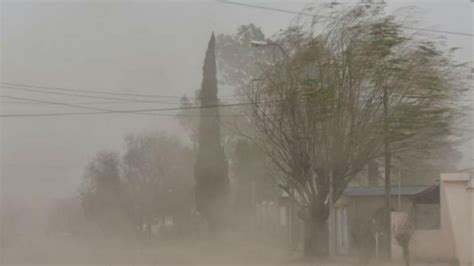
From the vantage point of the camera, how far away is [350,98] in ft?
58.7

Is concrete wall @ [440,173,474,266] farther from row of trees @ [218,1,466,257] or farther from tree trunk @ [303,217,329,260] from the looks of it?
tree trunk @ [303,217,329,260]

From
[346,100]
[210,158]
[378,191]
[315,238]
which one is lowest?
[315,238]

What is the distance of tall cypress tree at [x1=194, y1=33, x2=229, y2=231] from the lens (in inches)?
1005

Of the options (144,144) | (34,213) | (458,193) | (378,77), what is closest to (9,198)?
(34,213)

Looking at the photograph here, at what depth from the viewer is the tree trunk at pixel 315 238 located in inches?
758

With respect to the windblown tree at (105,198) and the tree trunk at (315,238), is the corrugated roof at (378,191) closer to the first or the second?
the tree trunk at (315,238)

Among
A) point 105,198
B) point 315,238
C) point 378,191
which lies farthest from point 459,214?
point 105,198

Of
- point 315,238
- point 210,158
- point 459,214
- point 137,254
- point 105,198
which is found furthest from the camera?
point 210,158

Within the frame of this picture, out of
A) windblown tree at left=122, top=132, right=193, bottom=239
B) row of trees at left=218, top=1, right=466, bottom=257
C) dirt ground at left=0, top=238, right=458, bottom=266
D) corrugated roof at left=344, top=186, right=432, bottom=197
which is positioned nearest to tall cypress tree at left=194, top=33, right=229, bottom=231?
windblown tree at left=122, top=132, right=193, bottom=239

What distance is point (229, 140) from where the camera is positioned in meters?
27.8

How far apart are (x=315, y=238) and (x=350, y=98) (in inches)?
168

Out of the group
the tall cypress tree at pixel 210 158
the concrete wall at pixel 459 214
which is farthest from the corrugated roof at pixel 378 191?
the concrete wall at pixel 459 214

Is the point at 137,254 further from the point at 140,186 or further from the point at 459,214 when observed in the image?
the point at 459,214

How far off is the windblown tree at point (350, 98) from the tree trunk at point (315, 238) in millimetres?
40
